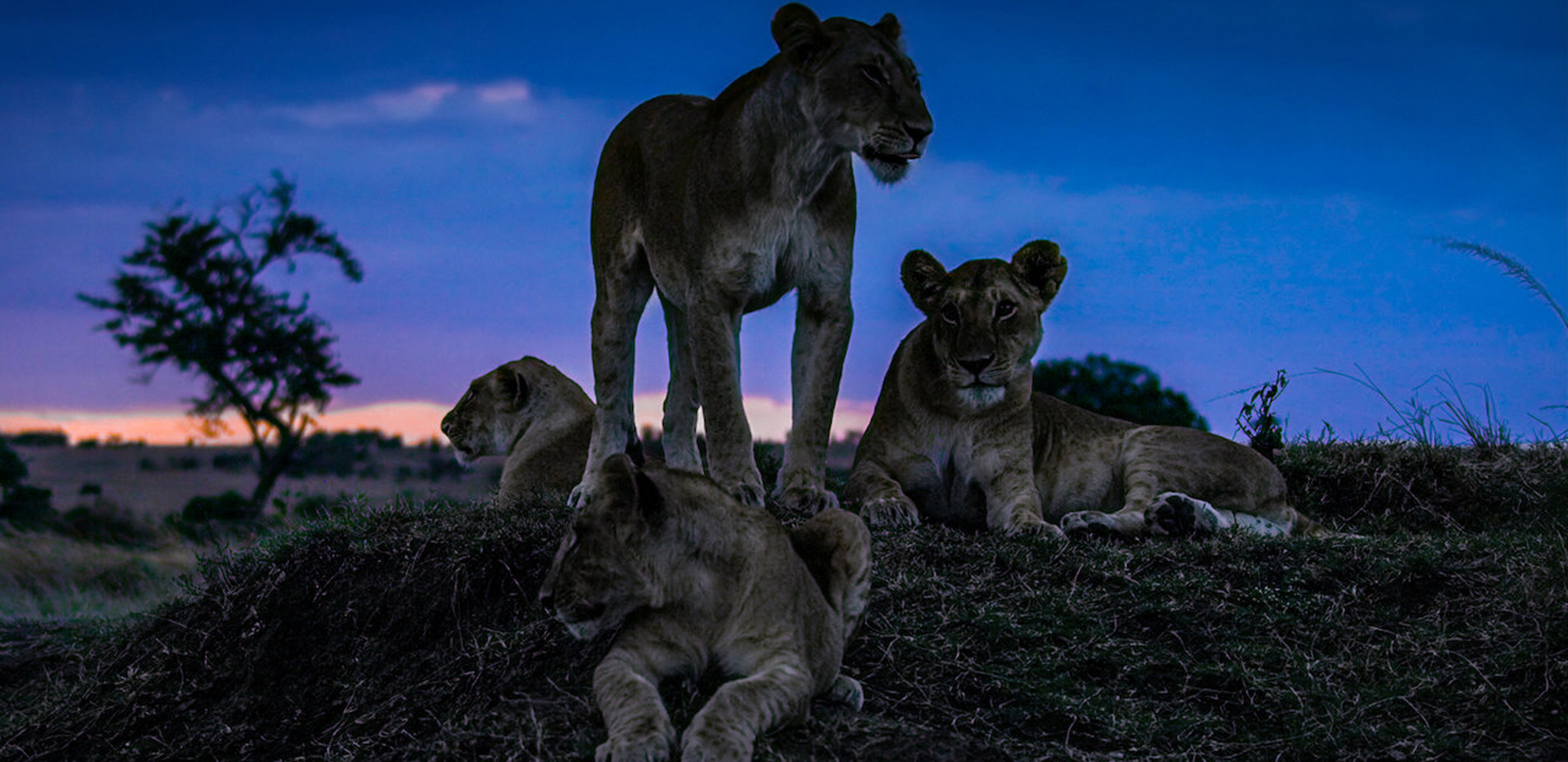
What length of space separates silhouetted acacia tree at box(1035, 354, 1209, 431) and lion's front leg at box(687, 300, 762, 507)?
522cm

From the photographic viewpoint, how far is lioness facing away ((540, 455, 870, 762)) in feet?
13.4

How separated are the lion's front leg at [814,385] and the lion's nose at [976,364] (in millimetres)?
691

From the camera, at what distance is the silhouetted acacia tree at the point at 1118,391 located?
1194cm

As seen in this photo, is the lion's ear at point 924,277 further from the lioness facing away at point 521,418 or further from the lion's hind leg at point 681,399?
the lioness facing away at point 521,418

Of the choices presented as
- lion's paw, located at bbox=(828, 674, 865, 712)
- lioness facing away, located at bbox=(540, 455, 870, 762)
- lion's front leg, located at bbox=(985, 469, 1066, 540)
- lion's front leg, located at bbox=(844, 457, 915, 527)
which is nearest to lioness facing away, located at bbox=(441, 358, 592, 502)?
lion's front leg, located at bbox=(844, 457, 915, 527)

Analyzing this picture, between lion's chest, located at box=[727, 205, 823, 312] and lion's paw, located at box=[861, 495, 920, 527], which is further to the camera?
lion's paw, located at box=[861, 495, 920, 527]

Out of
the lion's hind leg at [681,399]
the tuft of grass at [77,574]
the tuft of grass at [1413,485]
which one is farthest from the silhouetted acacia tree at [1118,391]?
the tuft of grass at [77,574]

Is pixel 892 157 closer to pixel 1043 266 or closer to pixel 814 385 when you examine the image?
pixel 814 385

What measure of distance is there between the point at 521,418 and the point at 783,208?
2810mm

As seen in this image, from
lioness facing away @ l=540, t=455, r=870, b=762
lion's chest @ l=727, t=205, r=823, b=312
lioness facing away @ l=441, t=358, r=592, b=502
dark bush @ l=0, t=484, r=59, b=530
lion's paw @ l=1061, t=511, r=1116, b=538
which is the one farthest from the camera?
dark bush @ l=0, t=484, r=59, b=530

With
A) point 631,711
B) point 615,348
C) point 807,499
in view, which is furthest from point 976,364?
point 631,711

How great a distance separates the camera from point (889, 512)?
7.88 metres

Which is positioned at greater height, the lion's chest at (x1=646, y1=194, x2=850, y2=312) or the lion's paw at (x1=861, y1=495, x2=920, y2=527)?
the lion's chest at (x1=646, y1=194, x2=850, y2=312)

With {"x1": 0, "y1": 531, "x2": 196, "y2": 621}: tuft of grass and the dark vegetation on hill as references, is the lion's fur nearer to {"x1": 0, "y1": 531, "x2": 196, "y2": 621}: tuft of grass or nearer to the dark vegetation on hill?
the dark vegetation on hill
